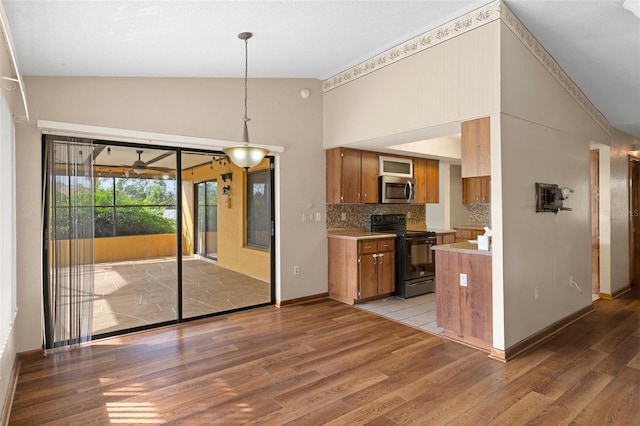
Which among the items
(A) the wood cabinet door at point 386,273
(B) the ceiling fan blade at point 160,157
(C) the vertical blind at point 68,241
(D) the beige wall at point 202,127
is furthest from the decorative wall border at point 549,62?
(C) the vertical blind at point 68,241

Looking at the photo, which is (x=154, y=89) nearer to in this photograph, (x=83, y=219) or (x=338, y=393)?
(x=83, y=219)

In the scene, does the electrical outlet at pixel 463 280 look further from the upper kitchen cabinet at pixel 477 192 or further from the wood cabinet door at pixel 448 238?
the upper kitchen cabinet at pixel 477 192

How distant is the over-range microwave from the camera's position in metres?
5.60

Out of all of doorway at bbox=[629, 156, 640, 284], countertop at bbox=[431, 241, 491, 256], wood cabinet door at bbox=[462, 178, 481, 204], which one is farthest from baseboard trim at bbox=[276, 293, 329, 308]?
doorway at bbox=[629, 156, 640, 284]

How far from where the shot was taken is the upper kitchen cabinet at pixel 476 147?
3.32 metres

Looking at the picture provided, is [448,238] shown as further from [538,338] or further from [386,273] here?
[538,338]

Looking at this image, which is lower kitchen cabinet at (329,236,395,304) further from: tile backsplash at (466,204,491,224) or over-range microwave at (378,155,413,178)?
tile backsplash at (466,204,491,224)

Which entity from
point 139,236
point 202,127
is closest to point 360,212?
point 202,127

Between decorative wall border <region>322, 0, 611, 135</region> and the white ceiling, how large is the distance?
69mm

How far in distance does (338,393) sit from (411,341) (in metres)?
1.26

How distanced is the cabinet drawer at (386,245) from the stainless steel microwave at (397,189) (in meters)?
0.67

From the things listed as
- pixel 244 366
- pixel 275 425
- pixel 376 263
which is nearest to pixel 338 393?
pixel 275 425

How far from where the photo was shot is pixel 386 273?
5.20 meters

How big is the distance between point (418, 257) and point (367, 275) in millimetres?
922
